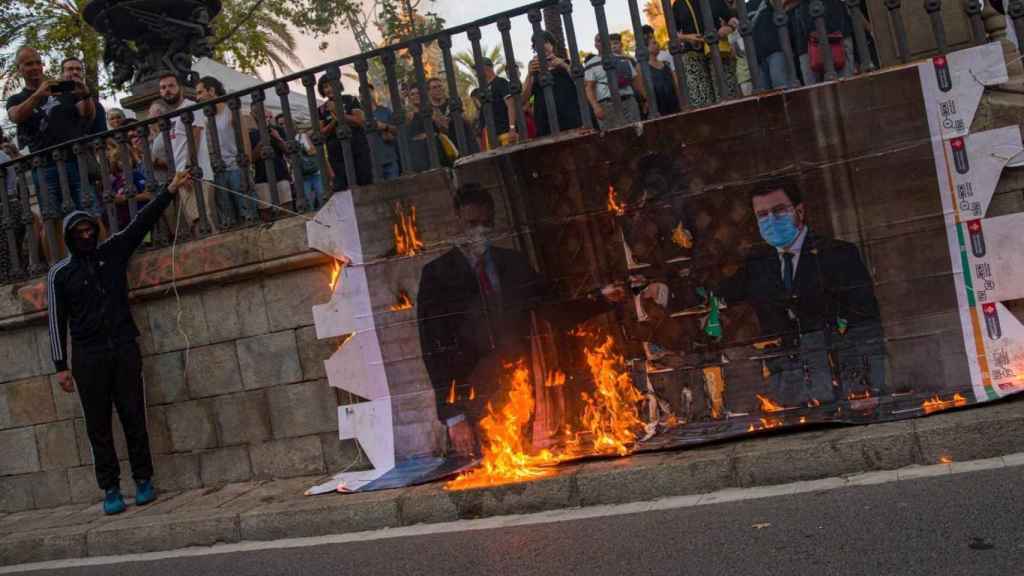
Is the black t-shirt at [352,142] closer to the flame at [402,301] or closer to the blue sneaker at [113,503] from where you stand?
the flame at [402,301]

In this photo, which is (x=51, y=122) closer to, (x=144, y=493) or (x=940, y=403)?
(x=144, y=493)

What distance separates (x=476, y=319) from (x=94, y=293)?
3046mm

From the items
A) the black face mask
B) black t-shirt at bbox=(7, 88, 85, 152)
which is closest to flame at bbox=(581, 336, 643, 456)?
the black face mask

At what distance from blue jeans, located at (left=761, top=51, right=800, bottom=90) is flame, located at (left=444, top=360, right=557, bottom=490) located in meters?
2.52

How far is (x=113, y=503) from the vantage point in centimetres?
754

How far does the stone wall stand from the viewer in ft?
24.4

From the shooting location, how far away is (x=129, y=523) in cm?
703

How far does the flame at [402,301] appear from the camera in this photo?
7.02m

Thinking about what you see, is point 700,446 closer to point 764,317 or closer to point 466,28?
point 764,317

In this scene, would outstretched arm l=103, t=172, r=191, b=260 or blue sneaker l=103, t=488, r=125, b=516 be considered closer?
blue sneaker l=103, t=488, r=125, b=516

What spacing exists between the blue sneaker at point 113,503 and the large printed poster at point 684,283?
5.97 ft

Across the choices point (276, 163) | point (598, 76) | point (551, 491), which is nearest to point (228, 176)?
point (276, 163)

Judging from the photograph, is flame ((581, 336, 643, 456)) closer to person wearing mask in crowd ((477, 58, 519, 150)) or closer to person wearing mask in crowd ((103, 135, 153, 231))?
person wearing mask in crowd ((477, 58, 519, 150))

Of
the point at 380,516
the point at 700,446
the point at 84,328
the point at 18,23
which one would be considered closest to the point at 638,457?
the point at 700,446
